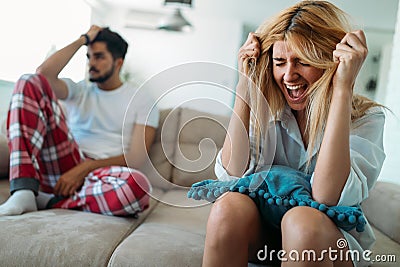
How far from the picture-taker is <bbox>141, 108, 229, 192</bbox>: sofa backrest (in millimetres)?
964

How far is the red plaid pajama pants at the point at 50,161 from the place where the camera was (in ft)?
3.99

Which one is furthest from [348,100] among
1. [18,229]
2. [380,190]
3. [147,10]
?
[147,10]

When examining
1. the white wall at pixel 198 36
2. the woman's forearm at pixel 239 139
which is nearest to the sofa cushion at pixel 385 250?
the woman's forearm at pixel 239 139

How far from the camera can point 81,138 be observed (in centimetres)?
165

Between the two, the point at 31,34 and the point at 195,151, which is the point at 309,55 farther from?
the point at 31,34

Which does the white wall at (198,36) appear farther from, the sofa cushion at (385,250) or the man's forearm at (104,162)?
the sofa cushion at (385,250)

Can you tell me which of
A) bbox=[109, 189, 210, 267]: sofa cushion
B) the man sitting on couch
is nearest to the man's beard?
the man sitting on couch

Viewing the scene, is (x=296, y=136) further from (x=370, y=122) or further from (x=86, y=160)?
(x=86, y=160)

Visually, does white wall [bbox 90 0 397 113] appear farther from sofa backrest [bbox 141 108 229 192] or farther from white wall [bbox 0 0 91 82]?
sofa backrest [bbox 141 108 229 192]

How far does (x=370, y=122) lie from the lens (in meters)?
0.85

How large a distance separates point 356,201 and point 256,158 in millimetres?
230

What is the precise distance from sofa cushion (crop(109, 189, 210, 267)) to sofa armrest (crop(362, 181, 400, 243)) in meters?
0.54

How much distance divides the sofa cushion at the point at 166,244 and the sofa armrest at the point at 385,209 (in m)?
0.54

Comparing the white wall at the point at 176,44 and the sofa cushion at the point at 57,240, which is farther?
the white wall at the point at 176,44
